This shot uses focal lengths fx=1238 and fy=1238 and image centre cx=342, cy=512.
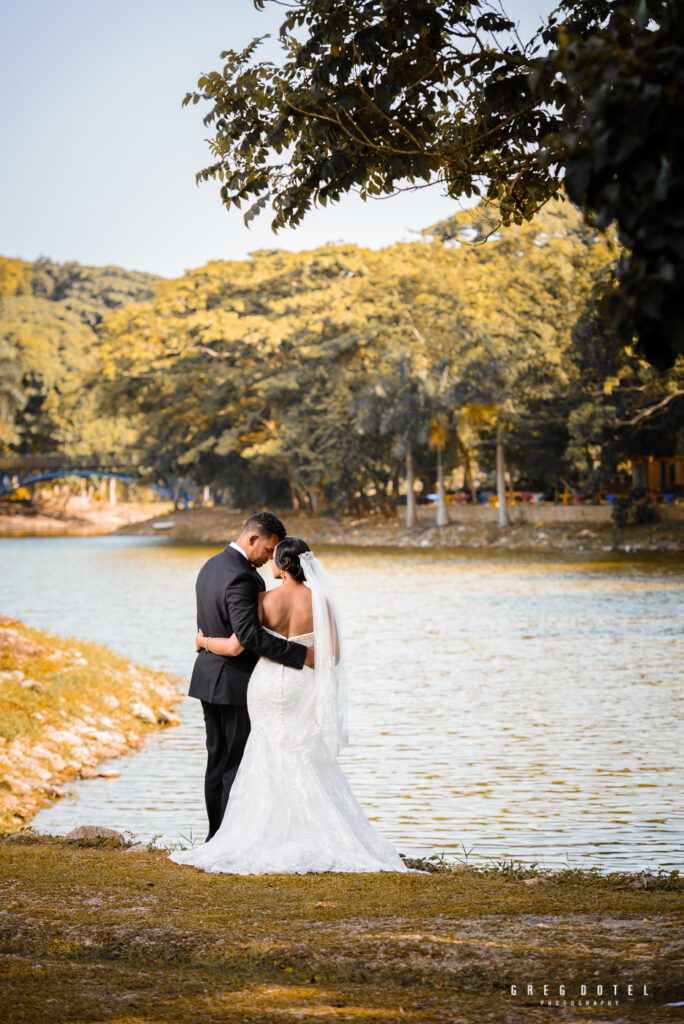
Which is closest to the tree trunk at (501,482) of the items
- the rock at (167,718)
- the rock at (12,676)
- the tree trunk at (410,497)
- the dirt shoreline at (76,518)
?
the tree trunk at (410,497)

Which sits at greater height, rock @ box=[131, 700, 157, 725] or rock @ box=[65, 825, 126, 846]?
rock @ box=[65, 825, 126, 846]

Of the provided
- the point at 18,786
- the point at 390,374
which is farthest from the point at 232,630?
the point at 390,374

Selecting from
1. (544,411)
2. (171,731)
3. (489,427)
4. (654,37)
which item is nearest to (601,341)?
(544,411)

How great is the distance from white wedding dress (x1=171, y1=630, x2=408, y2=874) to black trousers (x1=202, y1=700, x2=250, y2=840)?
0.64ft

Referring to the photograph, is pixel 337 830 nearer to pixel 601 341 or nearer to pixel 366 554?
pixel 601 341

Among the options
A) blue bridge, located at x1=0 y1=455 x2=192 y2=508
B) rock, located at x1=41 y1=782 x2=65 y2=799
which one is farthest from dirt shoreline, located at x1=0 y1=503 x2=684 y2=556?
rock, located at x1=41 y1=782 x2=65 y2=799

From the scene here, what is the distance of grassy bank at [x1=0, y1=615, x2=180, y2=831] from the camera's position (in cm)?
1067

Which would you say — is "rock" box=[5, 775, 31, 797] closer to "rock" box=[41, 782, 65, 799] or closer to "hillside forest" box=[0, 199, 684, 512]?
"rock" box=[41, 782, 65, 799]

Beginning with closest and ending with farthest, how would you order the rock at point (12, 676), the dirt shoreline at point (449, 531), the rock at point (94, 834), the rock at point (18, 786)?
the rock at point (94, 834), the rock at point (18, 786), the rock at point (12, 676), the dirt shoreline at point (449, 531)

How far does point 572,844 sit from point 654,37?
20.9ft

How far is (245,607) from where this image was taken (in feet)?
22.5

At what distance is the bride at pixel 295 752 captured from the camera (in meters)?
6.90

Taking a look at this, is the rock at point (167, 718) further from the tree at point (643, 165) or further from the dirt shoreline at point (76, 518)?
the dirt shoreline at point (76, 518)

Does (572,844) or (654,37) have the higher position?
(654,37)
